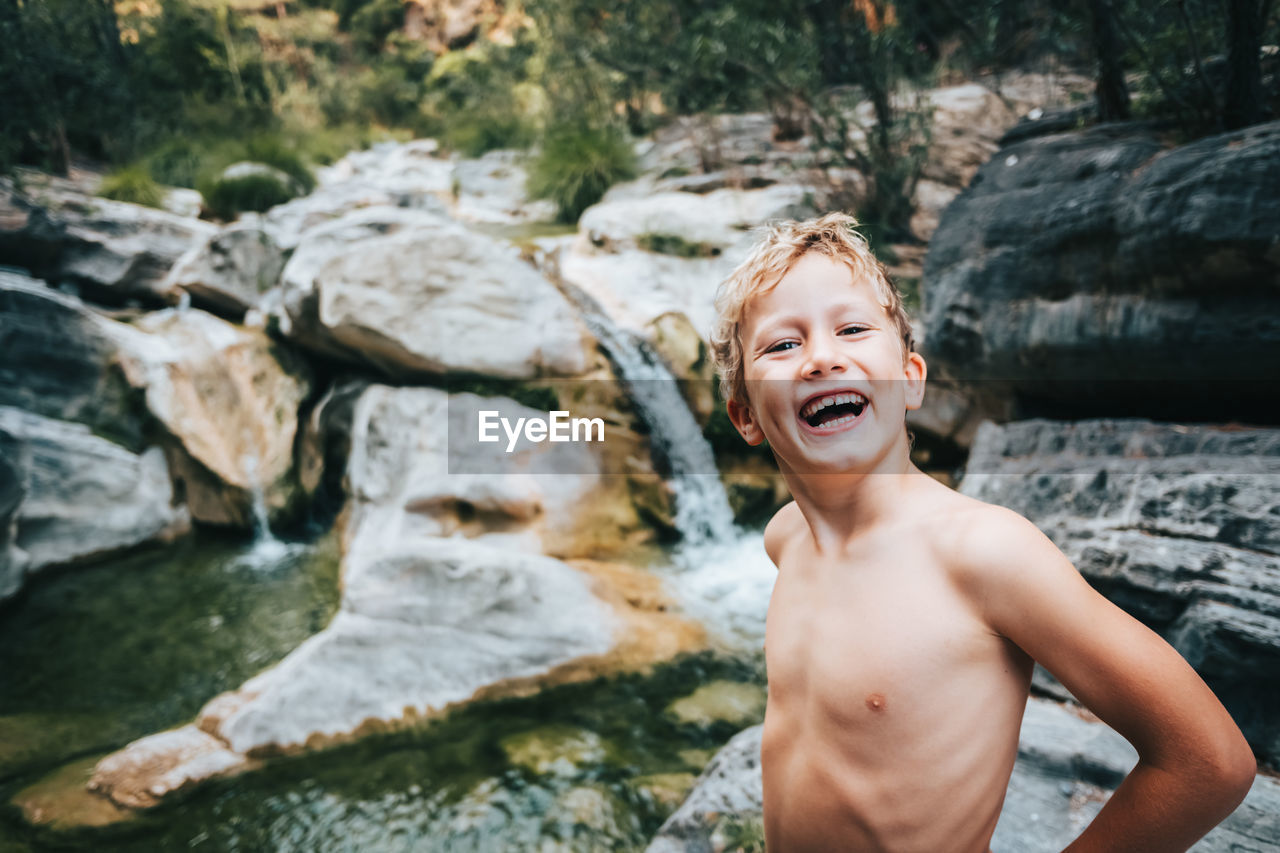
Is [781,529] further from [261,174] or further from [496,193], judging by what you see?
[261,174]

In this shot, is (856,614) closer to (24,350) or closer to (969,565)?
(969,565)

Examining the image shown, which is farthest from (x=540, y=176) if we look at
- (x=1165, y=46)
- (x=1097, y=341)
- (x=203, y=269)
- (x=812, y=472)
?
(x=812, y=472)

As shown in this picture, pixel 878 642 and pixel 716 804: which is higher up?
pixel 878 642

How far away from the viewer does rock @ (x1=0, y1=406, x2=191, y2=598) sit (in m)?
4.76

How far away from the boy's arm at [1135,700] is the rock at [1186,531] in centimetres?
116

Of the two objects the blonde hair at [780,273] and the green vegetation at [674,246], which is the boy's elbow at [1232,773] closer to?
the blonde hair at [780,273]

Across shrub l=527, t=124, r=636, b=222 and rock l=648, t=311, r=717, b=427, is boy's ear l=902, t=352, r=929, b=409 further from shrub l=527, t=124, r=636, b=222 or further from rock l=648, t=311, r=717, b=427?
shrub l=527, t=124, r=636, b=222

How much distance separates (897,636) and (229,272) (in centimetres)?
676

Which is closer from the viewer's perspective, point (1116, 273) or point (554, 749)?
point (1116, 273)

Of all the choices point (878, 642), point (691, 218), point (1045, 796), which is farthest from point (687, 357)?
point (878, 642)

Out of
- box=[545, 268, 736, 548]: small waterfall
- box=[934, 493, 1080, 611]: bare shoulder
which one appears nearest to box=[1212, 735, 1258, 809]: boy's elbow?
box=[934, 493, 1080, 611]: bare shoulder

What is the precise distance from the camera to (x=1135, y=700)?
2.20 feet

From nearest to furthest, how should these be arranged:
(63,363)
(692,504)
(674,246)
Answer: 1. (692,504)
2. (63,363)
3. (674,246)

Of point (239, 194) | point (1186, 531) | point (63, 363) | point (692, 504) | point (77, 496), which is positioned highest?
point (239, 194)
